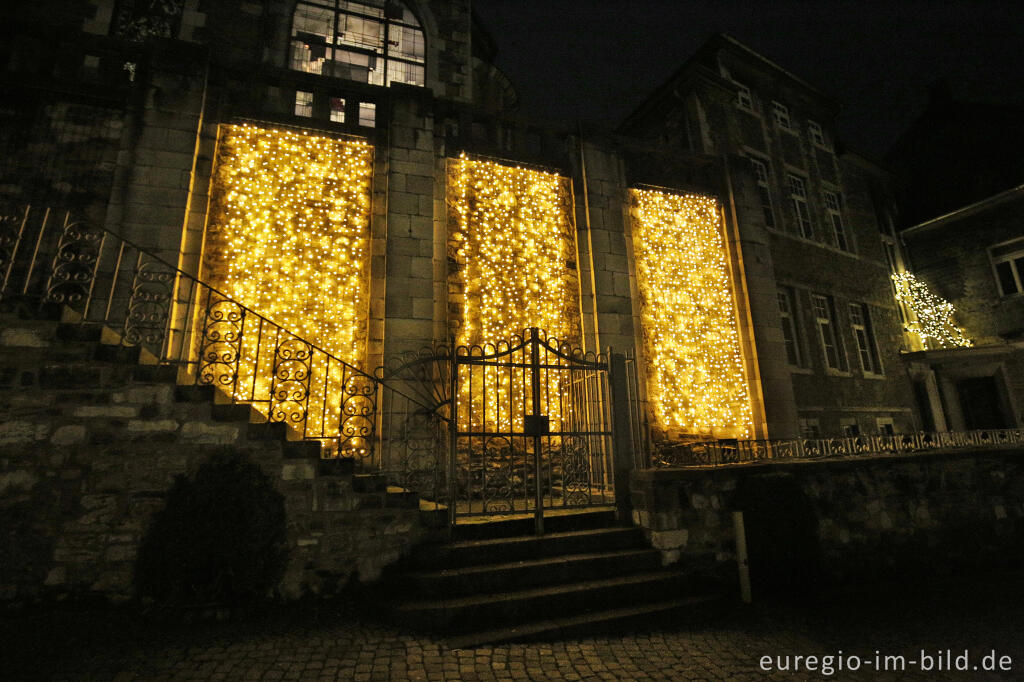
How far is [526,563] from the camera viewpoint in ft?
15.8

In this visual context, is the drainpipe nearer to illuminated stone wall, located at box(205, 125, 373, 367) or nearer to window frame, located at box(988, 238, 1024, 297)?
illuminated stone wall, located at box(205, 125, 373, 367)

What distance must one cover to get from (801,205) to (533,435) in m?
13.3

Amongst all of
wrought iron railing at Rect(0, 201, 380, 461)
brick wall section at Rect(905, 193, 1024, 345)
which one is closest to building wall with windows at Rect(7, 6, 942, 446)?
wrought iron railing at Rect(0, 201, 380, 461)

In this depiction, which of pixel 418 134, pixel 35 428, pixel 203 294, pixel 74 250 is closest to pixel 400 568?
pixel 35 428

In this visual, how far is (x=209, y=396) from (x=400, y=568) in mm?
2509

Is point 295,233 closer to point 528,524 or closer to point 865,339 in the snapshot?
point 528,524

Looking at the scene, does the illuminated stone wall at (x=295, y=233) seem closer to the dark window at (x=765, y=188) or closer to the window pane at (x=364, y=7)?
the window pane at (x=364, y=7)

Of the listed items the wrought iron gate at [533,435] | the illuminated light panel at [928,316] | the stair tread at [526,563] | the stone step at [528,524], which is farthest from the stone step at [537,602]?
the illuminated light panel at [928,316]

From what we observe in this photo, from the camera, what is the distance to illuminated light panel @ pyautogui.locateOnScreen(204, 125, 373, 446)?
286 inches

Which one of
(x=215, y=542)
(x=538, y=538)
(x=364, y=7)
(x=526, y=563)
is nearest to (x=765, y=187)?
(x=364, y=7)

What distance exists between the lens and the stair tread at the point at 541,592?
4152 mm

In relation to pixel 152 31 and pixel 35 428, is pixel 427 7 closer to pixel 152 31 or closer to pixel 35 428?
pixel 152 31

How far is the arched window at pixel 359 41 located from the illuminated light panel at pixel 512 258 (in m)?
3.66

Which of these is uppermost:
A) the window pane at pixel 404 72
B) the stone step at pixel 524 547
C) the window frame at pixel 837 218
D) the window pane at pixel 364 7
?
the window pane at pixel 364 7
